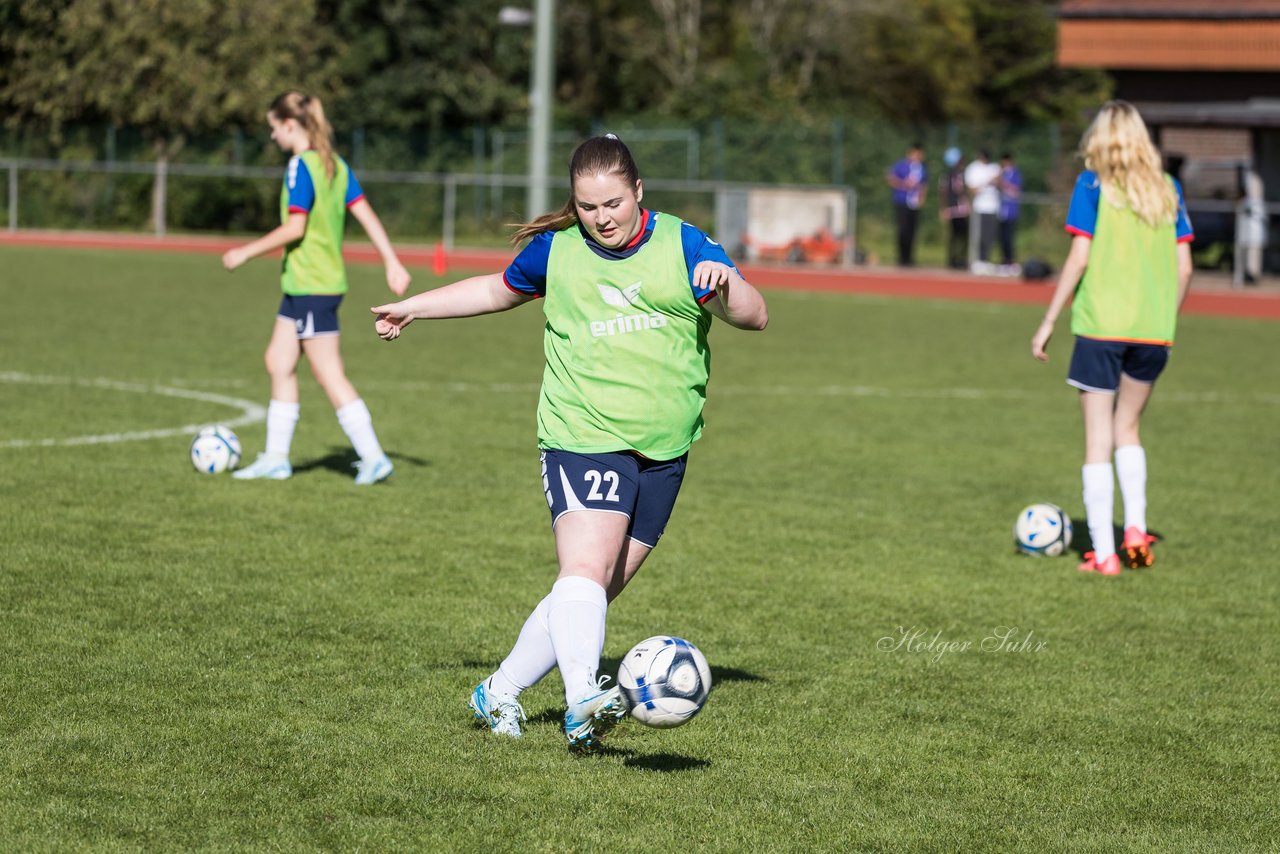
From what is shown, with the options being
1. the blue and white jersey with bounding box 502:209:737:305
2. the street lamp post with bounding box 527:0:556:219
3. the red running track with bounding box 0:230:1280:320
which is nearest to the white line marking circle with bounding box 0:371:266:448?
the blue and white jersey with bounding box 502:209:737:305

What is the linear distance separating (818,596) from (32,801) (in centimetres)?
365

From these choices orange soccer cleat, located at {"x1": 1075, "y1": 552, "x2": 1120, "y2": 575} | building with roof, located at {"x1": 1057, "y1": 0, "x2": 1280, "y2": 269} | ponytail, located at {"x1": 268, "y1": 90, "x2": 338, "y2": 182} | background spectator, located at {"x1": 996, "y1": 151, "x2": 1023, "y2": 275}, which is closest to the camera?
orange soccer cleat, located at {"x1": 1075, "y1": 552, "x2": 1120, "y2": 575}

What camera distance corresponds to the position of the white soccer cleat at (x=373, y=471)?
9.18 meters

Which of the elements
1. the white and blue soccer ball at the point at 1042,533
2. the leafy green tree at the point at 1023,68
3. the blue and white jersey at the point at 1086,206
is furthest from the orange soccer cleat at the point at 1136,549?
the leafy green tree at the point at 1023,68

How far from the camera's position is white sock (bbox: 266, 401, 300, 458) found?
9156 millimetres

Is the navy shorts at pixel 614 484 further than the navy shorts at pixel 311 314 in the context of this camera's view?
No

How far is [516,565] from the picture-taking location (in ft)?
24.4

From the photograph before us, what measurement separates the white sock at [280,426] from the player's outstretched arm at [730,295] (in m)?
4.98

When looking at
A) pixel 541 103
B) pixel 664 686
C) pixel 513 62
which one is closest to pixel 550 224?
pixel 664 686

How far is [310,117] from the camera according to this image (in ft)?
29.1

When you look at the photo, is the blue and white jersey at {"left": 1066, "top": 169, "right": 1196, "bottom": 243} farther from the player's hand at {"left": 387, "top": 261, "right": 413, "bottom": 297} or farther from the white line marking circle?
the white line marking circle

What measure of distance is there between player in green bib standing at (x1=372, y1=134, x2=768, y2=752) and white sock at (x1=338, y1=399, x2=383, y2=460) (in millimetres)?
4265

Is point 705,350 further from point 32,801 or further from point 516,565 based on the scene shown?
point 516,565

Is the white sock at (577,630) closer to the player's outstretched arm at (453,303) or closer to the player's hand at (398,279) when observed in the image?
the player's outstretched arm at (453,303)
